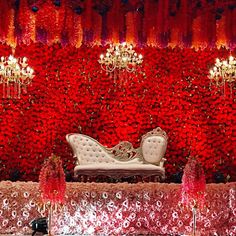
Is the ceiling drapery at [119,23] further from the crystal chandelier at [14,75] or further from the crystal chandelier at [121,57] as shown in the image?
the crystal chandelier at [14,75]

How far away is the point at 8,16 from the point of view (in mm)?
8289

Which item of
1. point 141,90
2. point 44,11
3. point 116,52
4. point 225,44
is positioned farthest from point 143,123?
point 44,11

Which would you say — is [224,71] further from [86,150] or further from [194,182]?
[194,182]

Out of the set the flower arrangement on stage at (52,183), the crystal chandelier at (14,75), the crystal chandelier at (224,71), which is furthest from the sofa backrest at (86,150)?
the flower arrangement on stage at (52,183)

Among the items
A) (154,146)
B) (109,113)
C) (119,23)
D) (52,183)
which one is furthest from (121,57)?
(52,183)

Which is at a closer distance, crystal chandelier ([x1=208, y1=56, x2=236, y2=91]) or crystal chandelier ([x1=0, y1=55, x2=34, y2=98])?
crystal chandelier ([x1=0, y1=55, x2=34, y2=98])

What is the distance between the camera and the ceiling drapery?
27.4ft

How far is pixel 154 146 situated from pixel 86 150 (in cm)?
118

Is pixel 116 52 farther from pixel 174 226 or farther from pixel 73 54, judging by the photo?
pixel 174 226

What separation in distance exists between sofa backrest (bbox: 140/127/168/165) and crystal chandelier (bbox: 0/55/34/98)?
2.30 metres

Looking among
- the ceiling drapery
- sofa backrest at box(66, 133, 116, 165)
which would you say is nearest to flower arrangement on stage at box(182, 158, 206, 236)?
sofa backrest at box(66, 133, 116, 165)

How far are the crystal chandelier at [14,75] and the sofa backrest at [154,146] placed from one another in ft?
7.56

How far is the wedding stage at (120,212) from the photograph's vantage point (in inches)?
211

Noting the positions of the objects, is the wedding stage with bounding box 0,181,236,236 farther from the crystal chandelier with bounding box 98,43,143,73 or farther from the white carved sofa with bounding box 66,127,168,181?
the crystal chandelier with bounding box 98,43,143,73
